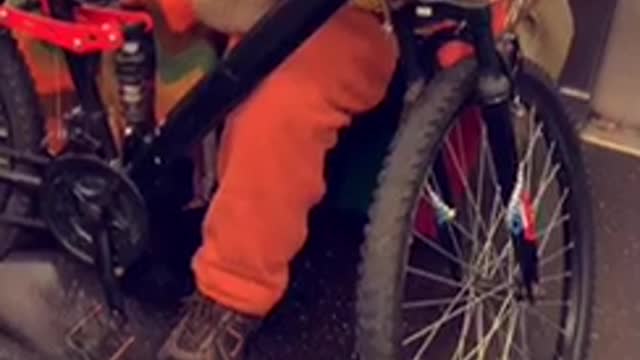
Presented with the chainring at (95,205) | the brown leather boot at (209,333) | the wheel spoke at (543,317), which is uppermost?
the chainring at (95,205)

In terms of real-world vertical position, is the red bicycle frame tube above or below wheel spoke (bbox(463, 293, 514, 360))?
above

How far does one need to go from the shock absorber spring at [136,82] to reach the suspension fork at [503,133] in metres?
0.42

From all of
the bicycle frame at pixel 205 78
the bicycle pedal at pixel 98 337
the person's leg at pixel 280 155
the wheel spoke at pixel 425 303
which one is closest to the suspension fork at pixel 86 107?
the bicycle frame at pixel 205 78

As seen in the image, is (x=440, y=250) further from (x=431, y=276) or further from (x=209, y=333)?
(x=209, y=333)

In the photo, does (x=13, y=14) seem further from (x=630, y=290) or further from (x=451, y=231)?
(x=630, y=290)

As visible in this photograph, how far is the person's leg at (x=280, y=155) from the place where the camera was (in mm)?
1626

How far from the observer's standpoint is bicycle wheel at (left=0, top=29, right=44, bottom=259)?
1.75 meters

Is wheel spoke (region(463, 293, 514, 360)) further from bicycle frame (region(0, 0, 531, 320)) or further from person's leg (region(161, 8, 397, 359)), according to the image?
person's leg (region(161, 8, 397, 359))

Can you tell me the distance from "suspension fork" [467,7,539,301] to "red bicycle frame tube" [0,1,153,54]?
0.43 metres

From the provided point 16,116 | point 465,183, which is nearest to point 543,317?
point 465,183

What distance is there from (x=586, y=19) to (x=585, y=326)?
27.8 inches

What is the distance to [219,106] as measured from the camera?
165cm

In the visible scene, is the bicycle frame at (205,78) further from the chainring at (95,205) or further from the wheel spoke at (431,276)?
the wheel spoke at (431,276)

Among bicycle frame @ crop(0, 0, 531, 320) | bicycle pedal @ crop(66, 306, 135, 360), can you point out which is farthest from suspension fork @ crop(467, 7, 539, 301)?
bicycle pedal @ crop(66, 306, 135, 360)
